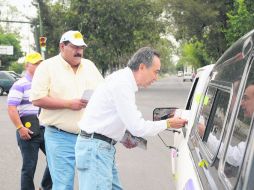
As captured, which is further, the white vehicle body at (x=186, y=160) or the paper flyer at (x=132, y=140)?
the paper flyer at (x=132, y=140)

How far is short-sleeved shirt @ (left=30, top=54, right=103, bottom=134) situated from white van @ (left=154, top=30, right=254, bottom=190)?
1.33 m

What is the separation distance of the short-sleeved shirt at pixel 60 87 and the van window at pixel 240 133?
240cm

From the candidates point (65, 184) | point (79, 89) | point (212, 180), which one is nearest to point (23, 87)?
point (79, 89)

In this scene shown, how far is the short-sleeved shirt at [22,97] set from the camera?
16.4ft

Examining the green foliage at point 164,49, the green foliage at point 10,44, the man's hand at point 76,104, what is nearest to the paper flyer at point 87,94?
the man's hand at point 76,104

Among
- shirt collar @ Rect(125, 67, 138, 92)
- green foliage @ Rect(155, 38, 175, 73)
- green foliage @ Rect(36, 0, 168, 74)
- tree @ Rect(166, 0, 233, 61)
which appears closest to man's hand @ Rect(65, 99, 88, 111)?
shirt collar @ Rect(125, 67, 138, 92)

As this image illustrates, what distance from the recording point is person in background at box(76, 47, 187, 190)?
3.01 m

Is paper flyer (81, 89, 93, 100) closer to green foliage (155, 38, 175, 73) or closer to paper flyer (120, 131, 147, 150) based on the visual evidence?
paper flyer (120, 131, 147, 150)

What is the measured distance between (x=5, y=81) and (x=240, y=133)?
1047 inches

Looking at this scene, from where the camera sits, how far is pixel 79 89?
13.7ft

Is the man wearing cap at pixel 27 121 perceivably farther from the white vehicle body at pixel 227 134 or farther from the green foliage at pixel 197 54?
the green foliage at pixel 197 54

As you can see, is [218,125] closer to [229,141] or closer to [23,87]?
[229,141]

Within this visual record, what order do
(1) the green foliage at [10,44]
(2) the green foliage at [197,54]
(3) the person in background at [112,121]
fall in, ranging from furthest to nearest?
(1) the green foliage at [10,44]
(2) the green foliage at [197,54]
(3) the person in background at [112,121]

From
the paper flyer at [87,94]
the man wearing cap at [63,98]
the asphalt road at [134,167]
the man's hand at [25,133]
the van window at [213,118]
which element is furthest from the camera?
the asphalt road at [134,167]
